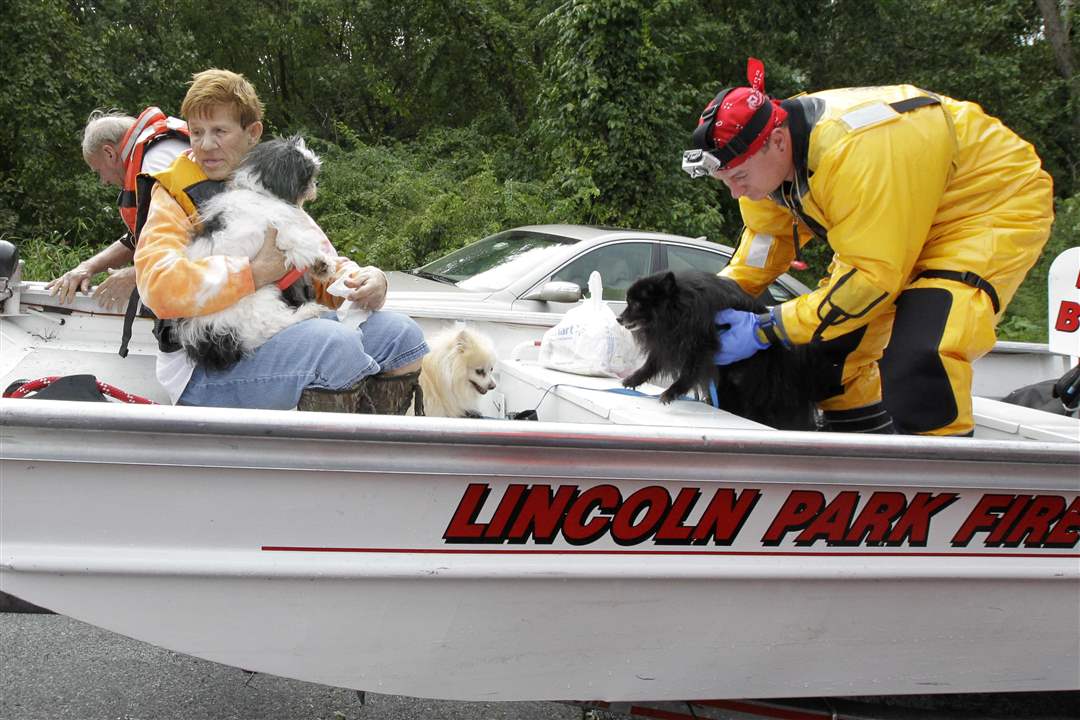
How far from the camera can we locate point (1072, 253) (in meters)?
3.59

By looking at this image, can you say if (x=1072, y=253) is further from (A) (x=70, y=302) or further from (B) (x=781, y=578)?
(A) (x=70, y=302)

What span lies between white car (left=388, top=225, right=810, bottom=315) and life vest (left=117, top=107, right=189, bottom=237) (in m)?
2.13

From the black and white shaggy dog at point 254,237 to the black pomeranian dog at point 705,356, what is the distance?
1.01 m

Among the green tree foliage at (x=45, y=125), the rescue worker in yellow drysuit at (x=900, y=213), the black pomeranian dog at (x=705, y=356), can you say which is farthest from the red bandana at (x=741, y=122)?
the green tree foliage at (x=45, y=125)

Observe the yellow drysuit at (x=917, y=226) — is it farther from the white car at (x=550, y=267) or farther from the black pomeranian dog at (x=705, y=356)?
the white car at (x=550, y=267)

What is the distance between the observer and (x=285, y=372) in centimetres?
253

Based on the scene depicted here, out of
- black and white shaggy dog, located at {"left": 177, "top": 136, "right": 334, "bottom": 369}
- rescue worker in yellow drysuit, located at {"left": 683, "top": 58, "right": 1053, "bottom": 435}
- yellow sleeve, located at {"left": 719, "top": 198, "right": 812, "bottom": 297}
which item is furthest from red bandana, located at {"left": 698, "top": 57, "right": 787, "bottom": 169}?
black and white shaggy dog, located at {"left": 177, "top": 136, "right": 334, "bottom": 369}

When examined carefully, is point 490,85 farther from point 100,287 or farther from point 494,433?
point 494,433

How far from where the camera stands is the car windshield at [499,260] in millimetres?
5719

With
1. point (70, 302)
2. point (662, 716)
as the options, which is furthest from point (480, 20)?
point (662, 716)

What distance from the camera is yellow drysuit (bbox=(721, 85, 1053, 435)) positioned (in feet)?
→ 7.76

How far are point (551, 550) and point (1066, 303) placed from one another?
9.08 ft

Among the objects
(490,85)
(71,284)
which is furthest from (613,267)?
(490,85)

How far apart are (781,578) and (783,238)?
1376mm
